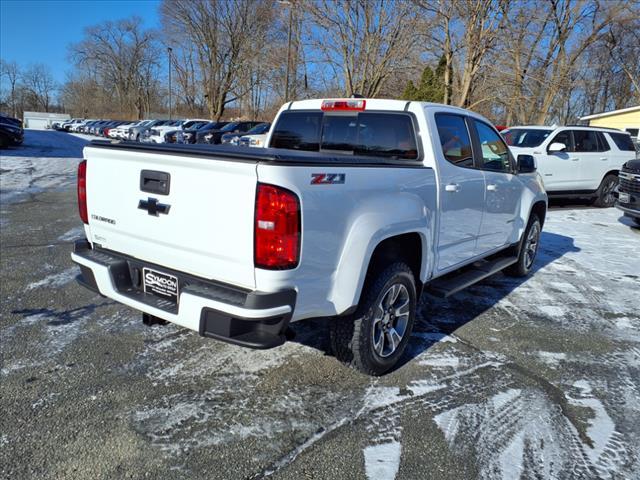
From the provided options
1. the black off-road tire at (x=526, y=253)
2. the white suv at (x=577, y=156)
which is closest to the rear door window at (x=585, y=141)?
the white suv at (x=577, y=156)

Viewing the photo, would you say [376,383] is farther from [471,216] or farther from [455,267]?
[471,216]

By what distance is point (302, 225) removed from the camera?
2457mm

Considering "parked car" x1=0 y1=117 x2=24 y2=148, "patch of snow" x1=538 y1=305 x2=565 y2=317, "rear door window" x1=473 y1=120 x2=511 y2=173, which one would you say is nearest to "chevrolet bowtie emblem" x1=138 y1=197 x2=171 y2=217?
"rear door window" x1=473 y1=120 x2=511 y2=173

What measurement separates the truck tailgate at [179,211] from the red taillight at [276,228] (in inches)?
1.9

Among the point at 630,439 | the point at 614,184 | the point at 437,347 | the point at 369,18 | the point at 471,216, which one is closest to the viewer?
the point at 630,439

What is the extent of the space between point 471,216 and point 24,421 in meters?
3.58

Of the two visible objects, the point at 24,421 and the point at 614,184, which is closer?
the point at 24,421

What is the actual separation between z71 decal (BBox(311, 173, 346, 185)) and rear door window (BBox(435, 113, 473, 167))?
4.66 feet

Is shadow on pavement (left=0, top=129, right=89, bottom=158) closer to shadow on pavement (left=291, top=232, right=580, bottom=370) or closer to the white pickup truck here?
the white pickup truck

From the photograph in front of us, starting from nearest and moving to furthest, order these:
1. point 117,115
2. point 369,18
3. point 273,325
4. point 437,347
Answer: point 273,325 → point 437,347 → point 369,18 → point 117,115

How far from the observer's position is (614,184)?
1224 cm

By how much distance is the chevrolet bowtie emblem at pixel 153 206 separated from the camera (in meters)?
2.78

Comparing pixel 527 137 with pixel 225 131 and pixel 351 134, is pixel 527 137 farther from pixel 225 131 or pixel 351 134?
pixel 225 131

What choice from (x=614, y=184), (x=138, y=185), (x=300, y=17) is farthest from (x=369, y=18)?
(x=138, y=185)
